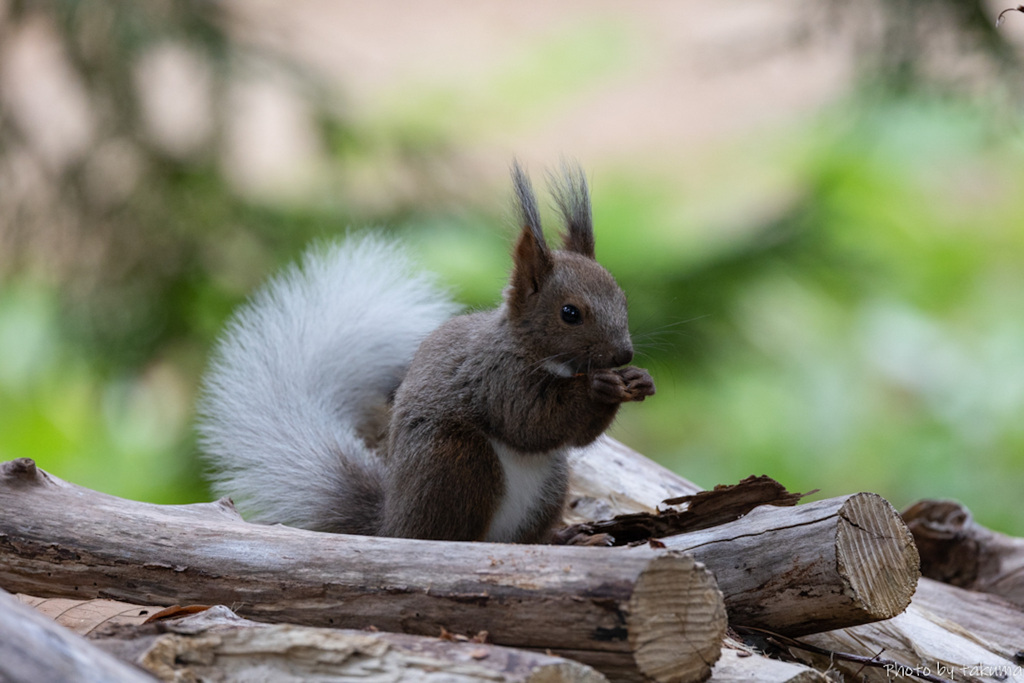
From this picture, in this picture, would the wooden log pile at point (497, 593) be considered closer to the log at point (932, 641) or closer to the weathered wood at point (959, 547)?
the log at point (932, 641)

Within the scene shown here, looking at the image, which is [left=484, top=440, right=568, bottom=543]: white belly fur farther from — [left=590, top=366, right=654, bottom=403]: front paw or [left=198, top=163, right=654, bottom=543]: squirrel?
[left=590, top=366, right=654, bottom=403]: front paw

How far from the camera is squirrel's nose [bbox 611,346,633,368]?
1.77 metres

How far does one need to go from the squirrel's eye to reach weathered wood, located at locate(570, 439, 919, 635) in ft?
1.40

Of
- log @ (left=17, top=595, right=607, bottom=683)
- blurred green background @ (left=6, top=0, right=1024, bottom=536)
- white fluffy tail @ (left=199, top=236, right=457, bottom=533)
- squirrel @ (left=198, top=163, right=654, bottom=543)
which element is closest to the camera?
log @ (left=17, top=595, right=607, bottom=683)

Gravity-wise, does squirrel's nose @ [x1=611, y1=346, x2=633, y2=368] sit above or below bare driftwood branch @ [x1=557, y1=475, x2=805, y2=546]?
above

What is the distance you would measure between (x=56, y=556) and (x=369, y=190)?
1.85 m

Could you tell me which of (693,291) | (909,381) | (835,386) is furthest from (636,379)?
(909,381)

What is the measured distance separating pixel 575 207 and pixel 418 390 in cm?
48

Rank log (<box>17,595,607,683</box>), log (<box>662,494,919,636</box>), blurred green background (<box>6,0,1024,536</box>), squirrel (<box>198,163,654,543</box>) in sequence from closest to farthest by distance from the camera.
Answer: log (<box>17,595,607,683</box>) → log (<box>662,494,919,636</box>) → squirrel (<box>198,163,654,543</box>) → blurred green background (<box>6,0,1024,536</box>)

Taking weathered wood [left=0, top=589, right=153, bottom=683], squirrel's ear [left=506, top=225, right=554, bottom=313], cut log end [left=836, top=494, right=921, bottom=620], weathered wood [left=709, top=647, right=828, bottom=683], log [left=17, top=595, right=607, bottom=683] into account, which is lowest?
weathered wood [left=0, top=589, right=153, bottom=683]

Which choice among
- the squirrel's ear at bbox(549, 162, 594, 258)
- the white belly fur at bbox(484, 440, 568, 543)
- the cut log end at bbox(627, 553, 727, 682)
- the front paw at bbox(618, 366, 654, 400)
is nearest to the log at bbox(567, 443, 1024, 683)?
the cut log end at bbox(627, 553, 727, 682)

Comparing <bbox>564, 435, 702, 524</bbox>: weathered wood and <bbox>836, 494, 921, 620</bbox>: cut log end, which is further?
<bbox>564, 435, 702, 524</bbox>: weathered wood

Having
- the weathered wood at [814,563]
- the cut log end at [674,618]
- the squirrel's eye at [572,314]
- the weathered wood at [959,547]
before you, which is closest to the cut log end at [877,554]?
the weathered wood at [814,563]

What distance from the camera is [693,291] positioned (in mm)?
3021
